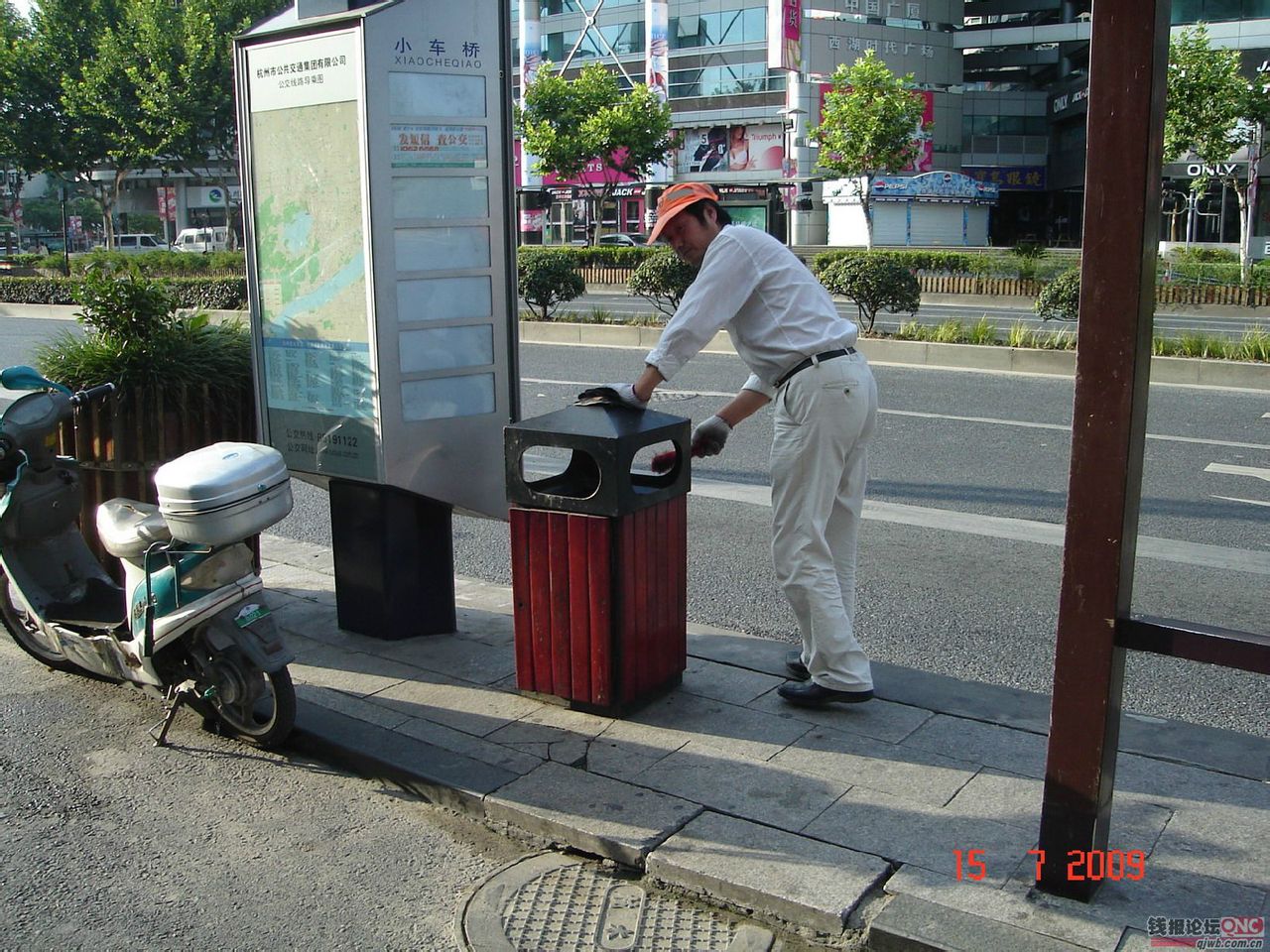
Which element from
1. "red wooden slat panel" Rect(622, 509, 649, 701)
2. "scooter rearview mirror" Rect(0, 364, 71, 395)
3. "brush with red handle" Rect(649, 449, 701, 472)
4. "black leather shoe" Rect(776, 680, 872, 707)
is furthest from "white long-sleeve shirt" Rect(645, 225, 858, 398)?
"scooter rearview mirror" Rect(0, 364, 71, 395)

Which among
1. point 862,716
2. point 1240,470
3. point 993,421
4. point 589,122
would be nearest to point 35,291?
point 589,122

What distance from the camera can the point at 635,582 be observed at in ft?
13.2

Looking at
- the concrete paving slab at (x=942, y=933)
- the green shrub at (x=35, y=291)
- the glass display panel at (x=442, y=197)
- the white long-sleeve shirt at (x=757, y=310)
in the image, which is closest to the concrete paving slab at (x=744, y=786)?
the concrete paving slab at (x=942, y=933)

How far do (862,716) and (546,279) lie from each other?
1448 centimetres

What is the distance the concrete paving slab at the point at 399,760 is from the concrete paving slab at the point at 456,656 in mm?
520

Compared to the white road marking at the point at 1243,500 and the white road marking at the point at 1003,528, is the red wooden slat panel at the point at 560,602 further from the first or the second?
the white road marking at the point at 1243,500

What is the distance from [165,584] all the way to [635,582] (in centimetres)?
158

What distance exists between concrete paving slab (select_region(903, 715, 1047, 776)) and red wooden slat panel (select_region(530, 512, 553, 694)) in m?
1.26

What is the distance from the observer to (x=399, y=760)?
12.7ft

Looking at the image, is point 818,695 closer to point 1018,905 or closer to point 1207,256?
point 1018,905

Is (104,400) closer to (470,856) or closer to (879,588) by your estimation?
(470,856)

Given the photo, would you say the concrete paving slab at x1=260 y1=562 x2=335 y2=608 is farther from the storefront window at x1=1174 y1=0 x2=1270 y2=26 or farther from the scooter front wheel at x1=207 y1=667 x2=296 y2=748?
the storefront window at x1=1174 y1=0 x2=1270 y2=26

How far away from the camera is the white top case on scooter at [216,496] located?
3.79 meters

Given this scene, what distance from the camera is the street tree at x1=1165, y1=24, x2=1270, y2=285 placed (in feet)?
73.4
